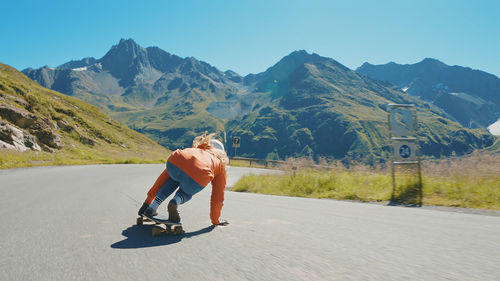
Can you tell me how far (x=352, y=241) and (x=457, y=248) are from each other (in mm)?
926

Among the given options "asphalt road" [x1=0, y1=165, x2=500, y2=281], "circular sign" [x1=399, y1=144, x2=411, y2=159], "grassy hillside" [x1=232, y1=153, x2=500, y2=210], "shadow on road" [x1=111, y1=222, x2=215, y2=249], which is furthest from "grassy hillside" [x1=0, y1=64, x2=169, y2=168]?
"circular sign" [x1=399, y1=144, x2=411, y2=159]

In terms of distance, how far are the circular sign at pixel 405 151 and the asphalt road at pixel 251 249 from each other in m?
4.63

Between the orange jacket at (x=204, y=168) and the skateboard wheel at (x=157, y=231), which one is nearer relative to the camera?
the skateboard wheel at (x=157, y=231)

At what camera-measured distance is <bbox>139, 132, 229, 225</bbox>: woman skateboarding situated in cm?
346

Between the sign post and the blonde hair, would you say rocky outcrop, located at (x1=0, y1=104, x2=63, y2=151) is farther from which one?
the sign post

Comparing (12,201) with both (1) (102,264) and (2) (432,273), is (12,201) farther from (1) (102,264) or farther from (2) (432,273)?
(2) (432,273)

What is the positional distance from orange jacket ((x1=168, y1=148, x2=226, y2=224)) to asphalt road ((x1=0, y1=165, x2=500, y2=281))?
422 millimetres

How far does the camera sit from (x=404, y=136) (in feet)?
29.8

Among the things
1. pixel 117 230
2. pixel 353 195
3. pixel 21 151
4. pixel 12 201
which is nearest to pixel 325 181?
pixel 353 195

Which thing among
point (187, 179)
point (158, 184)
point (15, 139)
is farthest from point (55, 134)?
point (187, 179)

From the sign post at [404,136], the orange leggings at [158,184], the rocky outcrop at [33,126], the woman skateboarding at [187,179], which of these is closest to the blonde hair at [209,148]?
the woman skateboarding at [187,179]

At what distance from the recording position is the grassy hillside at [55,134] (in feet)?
65.3

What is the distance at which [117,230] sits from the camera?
3477 millimetres

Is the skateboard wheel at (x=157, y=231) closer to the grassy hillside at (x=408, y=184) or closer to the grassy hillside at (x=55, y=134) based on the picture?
the grassy hillside at (x=408, y=184)
